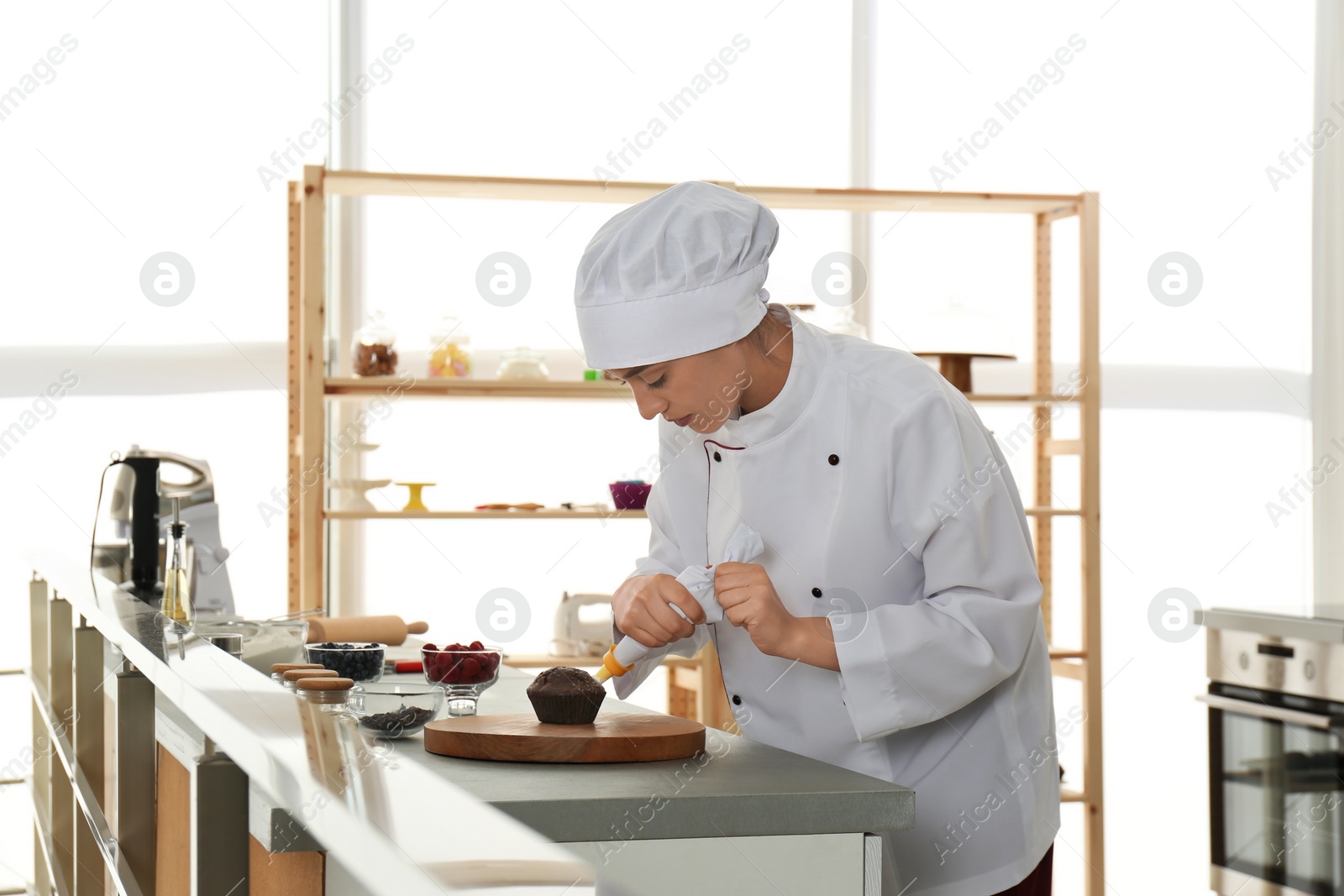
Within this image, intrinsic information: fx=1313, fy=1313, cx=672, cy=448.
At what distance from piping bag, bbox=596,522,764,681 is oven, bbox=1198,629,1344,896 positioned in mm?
2029

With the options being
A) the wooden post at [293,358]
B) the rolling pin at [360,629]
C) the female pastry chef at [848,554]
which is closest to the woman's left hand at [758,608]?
the female pastry chef at [848,554]

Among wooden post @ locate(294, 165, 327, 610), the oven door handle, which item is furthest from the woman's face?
the oven door handle

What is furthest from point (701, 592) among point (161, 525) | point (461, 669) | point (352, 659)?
point (161, 525)

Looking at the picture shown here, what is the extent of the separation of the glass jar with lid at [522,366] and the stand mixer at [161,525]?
0.93 m

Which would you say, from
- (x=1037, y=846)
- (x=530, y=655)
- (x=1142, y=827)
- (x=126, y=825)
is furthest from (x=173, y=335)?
(x=1142, y=827)

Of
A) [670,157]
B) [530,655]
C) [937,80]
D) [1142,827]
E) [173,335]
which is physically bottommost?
[1142,827]

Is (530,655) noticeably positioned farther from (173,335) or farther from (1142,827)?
(1142,827)

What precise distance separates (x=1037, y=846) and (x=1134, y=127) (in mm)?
3410

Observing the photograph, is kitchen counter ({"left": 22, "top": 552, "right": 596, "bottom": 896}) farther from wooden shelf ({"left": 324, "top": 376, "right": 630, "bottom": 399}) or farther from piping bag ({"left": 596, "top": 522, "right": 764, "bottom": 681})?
wooden shelf ({"left": 324, "top": 376, "right": 630, "bottom": 399})

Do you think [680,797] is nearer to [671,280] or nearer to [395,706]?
[395,706]

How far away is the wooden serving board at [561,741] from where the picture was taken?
128 centimetres

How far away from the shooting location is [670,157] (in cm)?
423

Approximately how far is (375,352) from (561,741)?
8.16ft

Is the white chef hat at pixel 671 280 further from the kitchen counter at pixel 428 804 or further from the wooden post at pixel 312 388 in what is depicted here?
the wooden post at pixel 312 388
